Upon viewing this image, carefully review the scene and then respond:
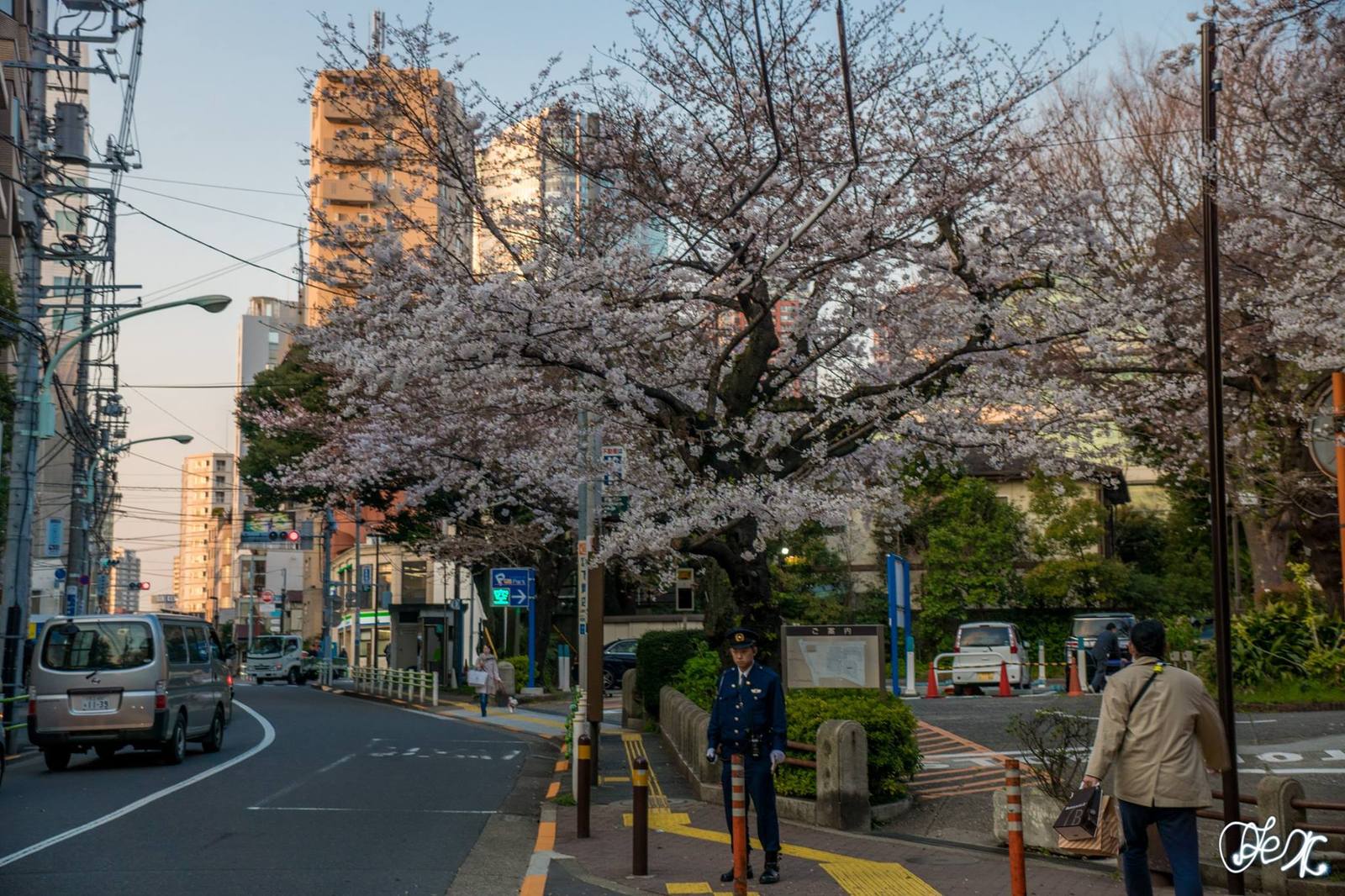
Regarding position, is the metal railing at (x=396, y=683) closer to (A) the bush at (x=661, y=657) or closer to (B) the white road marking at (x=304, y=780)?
(A) the bush at (x=661, y=657)

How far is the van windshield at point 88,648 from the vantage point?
17.4 metres

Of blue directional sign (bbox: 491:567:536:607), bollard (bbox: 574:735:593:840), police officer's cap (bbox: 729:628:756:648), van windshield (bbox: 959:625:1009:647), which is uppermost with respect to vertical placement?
blue directional sign (bbox: 491:567:536:607)

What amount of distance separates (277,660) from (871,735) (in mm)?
53565

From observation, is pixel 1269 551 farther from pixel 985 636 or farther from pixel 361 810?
pixel 361 810

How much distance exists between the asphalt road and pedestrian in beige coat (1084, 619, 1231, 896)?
466cm

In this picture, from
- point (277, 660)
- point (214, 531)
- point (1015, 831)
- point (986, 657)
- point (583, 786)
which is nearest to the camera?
point (1015, 831)

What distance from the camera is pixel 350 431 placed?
29.8m

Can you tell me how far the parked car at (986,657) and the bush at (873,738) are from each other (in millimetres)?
17598

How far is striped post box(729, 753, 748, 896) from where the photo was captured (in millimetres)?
8094

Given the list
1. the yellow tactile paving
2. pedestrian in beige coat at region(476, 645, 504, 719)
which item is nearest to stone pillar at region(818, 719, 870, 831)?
the yellow tactile paving

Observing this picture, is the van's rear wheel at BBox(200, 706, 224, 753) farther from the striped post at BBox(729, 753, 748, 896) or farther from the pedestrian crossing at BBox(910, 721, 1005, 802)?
the striped post at BBox(729, 753, 748, 896)

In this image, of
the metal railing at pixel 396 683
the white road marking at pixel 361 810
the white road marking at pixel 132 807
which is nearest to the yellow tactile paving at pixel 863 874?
the white road marking at pixel 361 810

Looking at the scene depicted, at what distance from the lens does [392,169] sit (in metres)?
15.6

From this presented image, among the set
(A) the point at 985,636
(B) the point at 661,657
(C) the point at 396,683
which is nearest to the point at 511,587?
(B) the point at 661,657
